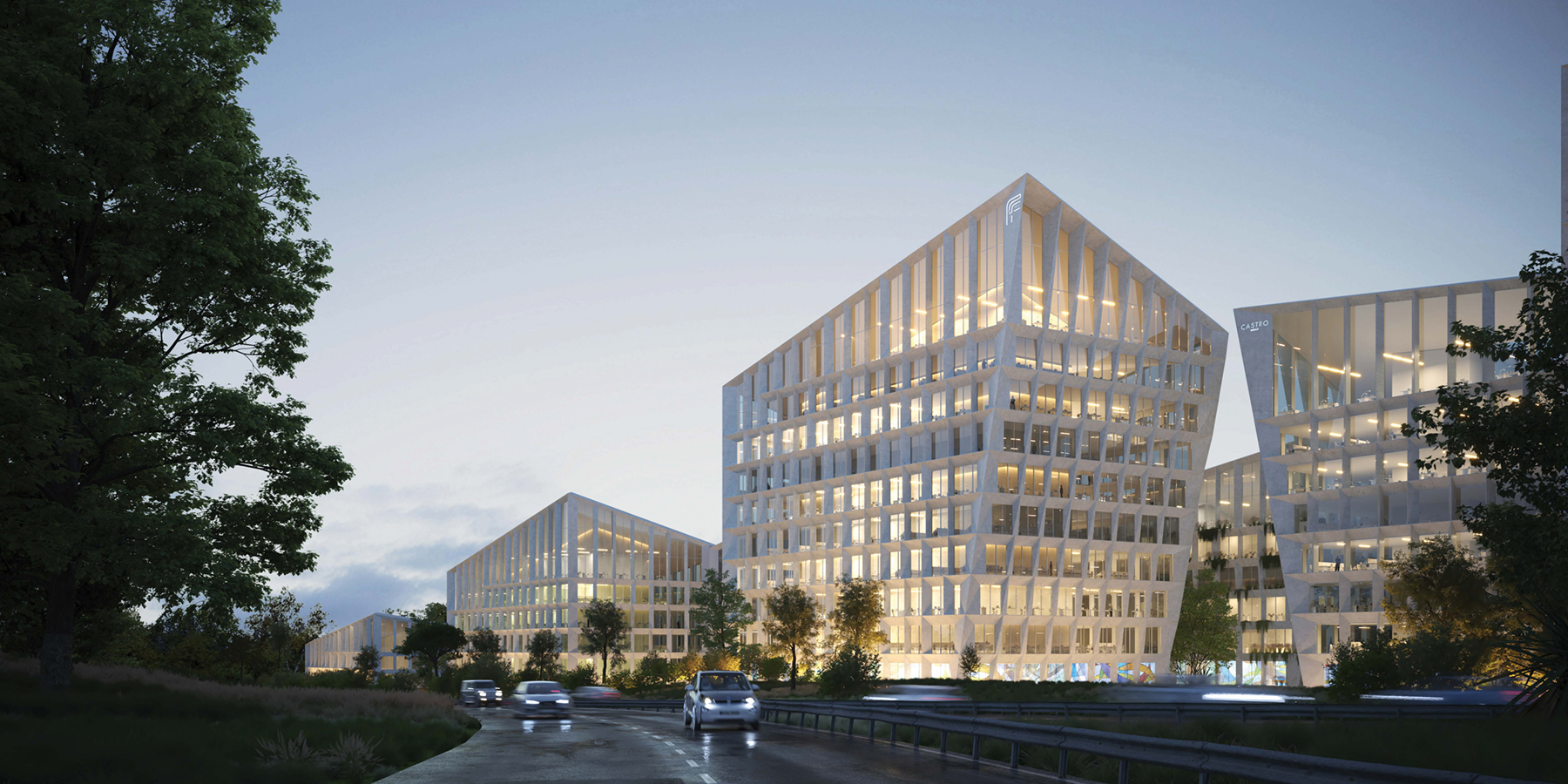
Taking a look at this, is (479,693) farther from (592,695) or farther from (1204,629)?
(1204,629)

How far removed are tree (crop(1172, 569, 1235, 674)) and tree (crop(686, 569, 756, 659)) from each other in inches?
1417

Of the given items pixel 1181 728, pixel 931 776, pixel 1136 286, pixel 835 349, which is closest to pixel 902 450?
pixel 835 349

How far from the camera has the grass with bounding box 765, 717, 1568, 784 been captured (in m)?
15.7

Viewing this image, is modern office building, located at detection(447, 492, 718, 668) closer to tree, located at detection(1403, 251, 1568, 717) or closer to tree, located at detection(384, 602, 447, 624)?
tree, located at detection(384, 602, 447, 624)

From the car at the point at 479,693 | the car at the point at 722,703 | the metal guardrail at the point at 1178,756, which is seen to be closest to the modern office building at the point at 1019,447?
the car at the point at 479,693

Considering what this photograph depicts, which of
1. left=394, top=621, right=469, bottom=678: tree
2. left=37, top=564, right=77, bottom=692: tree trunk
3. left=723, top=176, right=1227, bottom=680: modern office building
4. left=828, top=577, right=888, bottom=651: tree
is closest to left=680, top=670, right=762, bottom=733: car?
left=37, top=564, right=77, bottom=692: tree trunk

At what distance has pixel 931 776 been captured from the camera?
1770cm

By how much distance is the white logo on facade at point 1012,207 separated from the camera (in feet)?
297

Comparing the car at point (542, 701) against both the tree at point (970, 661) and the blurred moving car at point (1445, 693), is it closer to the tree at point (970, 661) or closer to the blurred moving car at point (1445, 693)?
the blurred moving car at point (1445, 693)

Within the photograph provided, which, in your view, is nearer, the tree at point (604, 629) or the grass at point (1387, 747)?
the grass at point (1387, 747)

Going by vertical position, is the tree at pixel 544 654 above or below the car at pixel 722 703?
below

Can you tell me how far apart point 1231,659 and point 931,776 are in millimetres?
95471

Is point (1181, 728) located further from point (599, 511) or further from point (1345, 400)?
point (599, 511)

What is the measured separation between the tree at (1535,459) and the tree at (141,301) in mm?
21538
